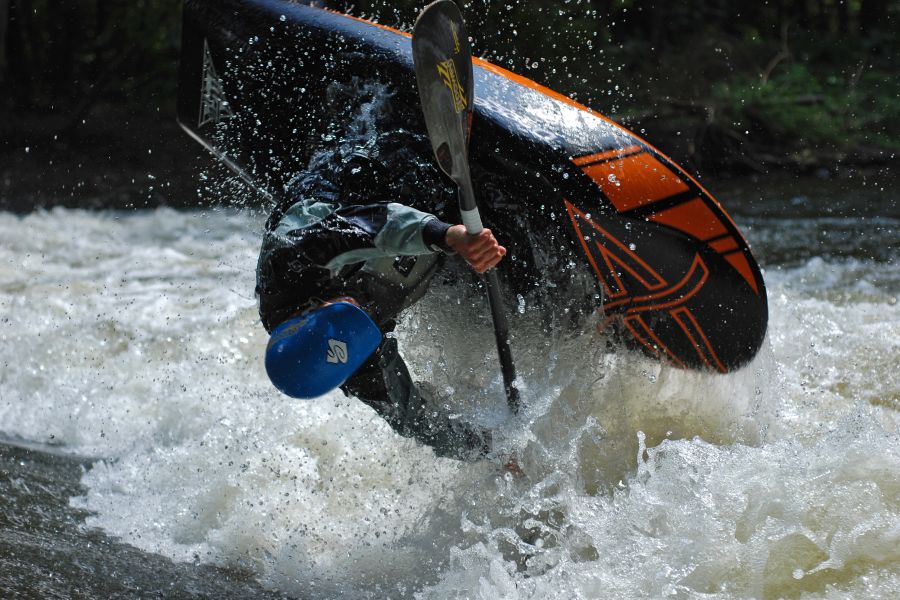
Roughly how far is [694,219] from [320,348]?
1.29 meters

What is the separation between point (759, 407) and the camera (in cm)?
339

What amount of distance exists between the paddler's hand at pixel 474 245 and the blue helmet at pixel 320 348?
0.34 meters

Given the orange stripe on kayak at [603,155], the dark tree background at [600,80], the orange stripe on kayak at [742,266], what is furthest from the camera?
the dark tree background at [600,80]

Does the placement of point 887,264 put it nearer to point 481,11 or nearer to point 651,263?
point 651,263

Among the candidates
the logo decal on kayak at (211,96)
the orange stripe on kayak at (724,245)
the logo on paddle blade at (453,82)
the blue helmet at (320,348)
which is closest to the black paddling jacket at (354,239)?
the blue helmet at (320,348)

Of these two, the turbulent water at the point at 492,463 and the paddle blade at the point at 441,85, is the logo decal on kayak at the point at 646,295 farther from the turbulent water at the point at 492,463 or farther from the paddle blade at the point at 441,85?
the paddle blade at the point at 441,85

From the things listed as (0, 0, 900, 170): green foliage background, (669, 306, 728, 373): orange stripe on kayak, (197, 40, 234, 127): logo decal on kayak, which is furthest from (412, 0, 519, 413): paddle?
(0, 0, 900, 170): green foliage background

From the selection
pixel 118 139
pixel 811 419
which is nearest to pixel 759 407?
pixel 811 419

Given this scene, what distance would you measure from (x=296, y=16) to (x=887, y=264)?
3.93 meters

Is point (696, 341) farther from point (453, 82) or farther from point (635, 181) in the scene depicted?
point (453, 82)

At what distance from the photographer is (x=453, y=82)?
8.63 feet

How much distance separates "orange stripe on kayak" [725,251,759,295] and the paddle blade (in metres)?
1.04

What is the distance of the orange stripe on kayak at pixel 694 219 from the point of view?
9.72 ft

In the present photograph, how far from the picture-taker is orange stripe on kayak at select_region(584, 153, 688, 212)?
114 inches
